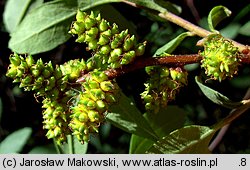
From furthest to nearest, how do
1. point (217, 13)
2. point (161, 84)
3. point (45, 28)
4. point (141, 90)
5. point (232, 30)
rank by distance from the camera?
point (141, 90) → point (232, 30) → point (45, 28) → point (217, 13) → point (161, 84)

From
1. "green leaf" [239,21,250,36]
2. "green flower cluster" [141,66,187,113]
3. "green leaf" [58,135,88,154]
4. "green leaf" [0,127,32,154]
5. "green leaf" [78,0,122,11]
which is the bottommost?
"green leaf" [0,127,32,154]

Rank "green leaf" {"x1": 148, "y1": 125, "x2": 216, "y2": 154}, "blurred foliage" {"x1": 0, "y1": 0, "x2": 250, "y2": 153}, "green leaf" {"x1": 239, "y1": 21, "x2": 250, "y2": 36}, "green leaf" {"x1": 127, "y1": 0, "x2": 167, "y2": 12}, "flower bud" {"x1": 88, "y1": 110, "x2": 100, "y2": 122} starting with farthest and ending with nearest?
"blurred foliage" {"x1": 0, "y1": 0, "x2": 250, "y2": 153}, "green leaf" {"x1": 239, "y1": 21, "x2": 250, "y2": 36}, "green leaf" {"x1": 127, "y1": 0, "x2": 167, "y2": 12}, "green leaf" {"x1": 148, "y1": 125, "x2": 216, "y2": 154}, "flower bud" {"x1": 88, "y1": 110, "x2": 100, "y2": 122}

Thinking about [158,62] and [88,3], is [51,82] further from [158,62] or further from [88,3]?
[88,3]

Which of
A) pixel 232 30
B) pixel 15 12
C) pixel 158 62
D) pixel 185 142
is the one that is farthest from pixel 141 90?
pixel 158 62

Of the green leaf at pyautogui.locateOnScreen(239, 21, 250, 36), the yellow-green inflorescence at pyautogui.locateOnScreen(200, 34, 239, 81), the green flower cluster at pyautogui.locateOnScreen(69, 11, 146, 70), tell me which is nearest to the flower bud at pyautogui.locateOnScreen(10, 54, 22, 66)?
the green flower cluster at pyautogui.locateOnScreen(69, 11, 146, 70)

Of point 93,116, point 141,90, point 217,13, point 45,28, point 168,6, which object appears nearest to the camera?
point 93,116

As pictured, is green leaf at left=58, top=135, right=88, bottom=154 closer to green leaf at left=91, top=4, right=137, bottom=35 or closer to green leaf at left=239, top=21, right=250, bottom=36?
green leaf at left=91, top=4, right=137, bottom=35

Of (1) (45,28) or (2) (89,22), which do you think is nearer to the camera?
(2) (89,22)

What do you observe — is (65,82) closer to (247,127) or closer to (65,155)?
(65,155)
